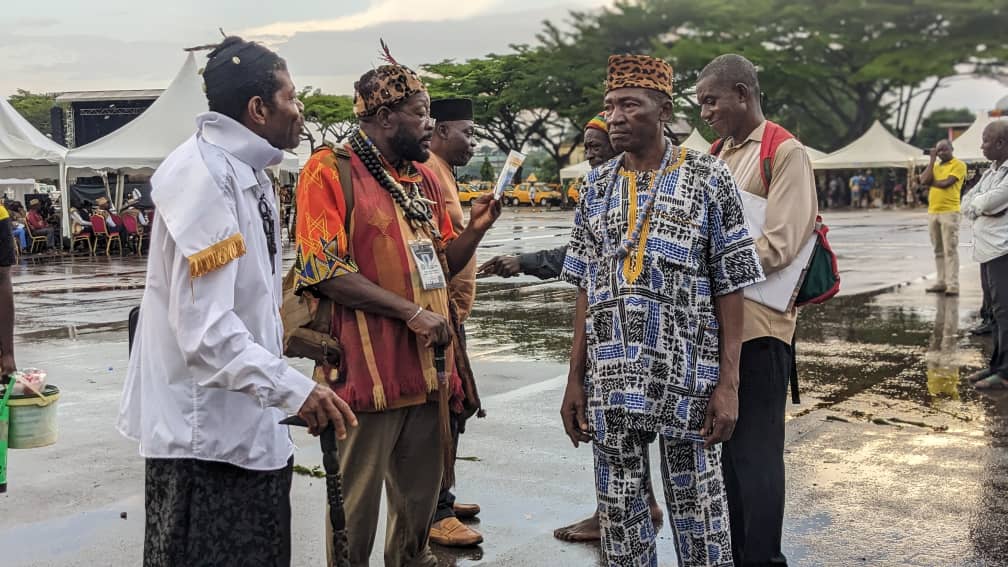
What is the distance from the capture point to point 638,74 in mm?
3391

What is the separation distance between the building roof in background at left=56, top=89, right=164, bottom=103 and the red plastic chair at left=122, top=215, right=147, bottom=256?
22.4 meters

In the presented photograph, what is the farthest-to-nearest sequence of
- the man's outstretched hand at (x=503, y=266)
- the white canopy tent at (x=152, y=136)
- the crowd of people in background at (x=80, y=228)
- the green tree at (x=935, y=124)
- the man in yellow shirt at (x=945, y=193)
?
1. the green tree at (x=935, y=124)
2. the crowd of people in background at (x=80, y=228)
3. the white canopy tent at (x=152, y=136)
4. the man in yellow shirt at (x=945, y=193)
5. the man's outstretched hand at (x=503, y=266)

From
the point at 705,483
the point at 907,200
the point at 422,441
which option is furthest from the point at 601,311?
the point at 907,200

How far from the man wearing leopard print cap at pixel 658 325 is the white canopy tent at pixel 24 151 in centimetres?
2474

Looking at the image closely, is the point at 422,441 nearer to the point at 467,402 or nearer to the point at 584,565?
the point at 467,402

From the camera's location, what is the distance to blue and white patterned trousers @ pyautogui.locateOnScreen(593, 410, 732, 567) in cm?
332

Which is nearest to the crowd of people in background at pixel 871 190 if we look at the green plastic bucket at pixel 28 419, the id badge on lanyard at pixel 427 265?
the id badge on lanyard at pixel 427 265

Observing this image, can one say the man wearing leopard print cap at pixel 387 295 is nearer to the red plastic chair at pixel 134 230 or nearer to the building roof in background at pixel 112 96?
the red plastic chair at pixel 134 230

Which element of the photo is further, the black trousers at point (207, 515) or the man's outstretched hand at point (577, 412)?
the man's outstretched hand at point (577, 412)

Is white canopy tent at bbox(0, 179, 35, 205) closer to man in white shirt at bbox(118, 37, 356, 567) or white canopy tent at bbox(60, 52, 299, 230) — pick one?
white canopy tent at bbox(60, 52, 299, 230)

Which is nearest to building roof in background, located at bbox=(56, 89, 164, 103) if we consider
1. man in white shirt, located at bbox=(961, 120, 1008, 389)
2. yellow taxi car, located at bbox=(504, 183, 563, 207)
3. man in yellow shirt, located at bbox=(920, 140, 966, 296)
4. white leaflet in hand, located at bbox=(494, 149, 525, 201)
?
yellow taxi car, located at bbox=(504, 183, 563, 207)

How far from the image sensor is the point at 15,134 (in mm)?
26656

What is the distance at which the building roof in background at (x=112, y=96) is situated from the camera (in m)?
46.4

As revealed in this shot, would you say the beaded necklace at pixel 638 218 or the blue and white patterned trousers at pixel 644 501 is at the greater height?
the beaded necklace at pixel 638 218
